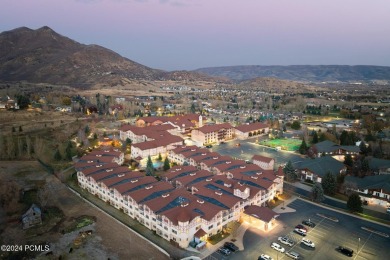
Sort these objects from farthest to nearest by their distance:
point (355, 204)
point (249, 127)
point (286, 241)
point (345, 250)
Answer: point (249, 127)
point (355, 204)
point (286, 241)
point (345, 250)

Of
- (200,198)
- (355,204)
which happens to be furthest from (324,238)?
(200,198)

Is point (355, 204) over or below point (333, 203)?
over

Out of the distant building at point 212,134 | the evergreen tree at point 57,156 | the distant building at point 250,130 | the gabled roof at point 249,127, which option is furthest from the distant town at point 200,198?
the gabled roof at point 249,127

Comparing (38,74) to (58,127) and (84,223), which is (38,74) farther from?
(84,223)

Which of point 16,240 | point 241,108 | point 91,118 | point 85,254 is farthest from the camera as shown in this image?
point 241,108

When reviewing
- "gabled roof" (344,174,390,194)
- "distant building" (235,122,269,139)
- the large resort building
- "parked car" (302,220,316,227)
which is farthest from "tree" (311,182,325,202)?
"distant building" (235,122,269,139)

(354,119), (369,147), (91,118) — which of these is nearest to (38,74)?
(91,118)

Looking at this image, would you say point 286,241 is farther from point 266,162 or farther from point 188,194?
point 266,162
